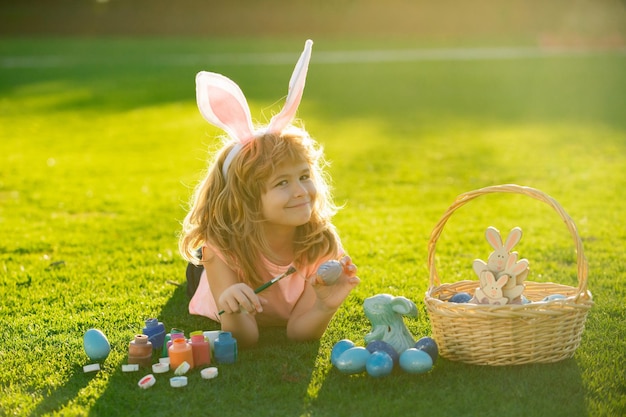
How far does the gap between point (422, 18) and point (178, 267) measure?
→ 16.9m

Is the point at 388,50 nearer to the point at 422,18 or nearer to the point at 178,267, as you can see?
the point at 422,18

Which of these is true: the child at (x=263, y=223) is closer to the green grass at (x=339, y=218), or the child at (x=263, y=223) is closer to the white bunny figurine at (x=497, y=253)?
the green grass at (x=339, y=218)

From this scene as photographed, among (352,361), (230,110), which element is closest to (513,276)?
(352,361)

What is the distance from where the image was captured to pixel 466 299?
2957 millimetres

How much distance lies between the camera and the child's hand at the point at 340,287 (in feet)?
9.42

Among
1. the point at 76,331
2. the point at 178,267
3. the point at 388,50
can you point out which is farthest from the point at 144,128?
the point at 388,50

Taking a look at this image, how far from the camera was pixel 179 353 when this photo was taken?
2.75 metres

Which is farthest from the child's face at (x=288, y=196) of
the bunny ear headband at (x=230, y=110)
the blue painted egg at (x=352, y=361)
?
the blue painted egg at (x=352, y=361)

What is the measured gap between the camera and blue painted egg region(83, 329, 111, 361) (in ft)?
9.49

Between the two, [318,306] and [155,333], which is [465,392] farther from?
[155,333]

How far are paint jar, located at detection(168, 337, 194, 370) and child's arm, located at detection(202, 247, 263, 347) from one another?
0.21 metres

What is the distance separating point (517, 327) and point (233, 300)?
0.96 m

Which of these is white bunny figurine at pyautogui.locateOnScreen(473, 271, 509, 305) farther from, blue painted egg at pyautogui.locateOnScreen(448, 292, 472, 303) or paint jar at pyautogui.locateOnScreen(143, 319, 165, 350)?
paint jar at pyautogui.locateOnScreen(143, 319, 165, 350)

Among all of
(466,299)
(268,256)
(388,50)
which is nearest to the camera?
(466,299)
